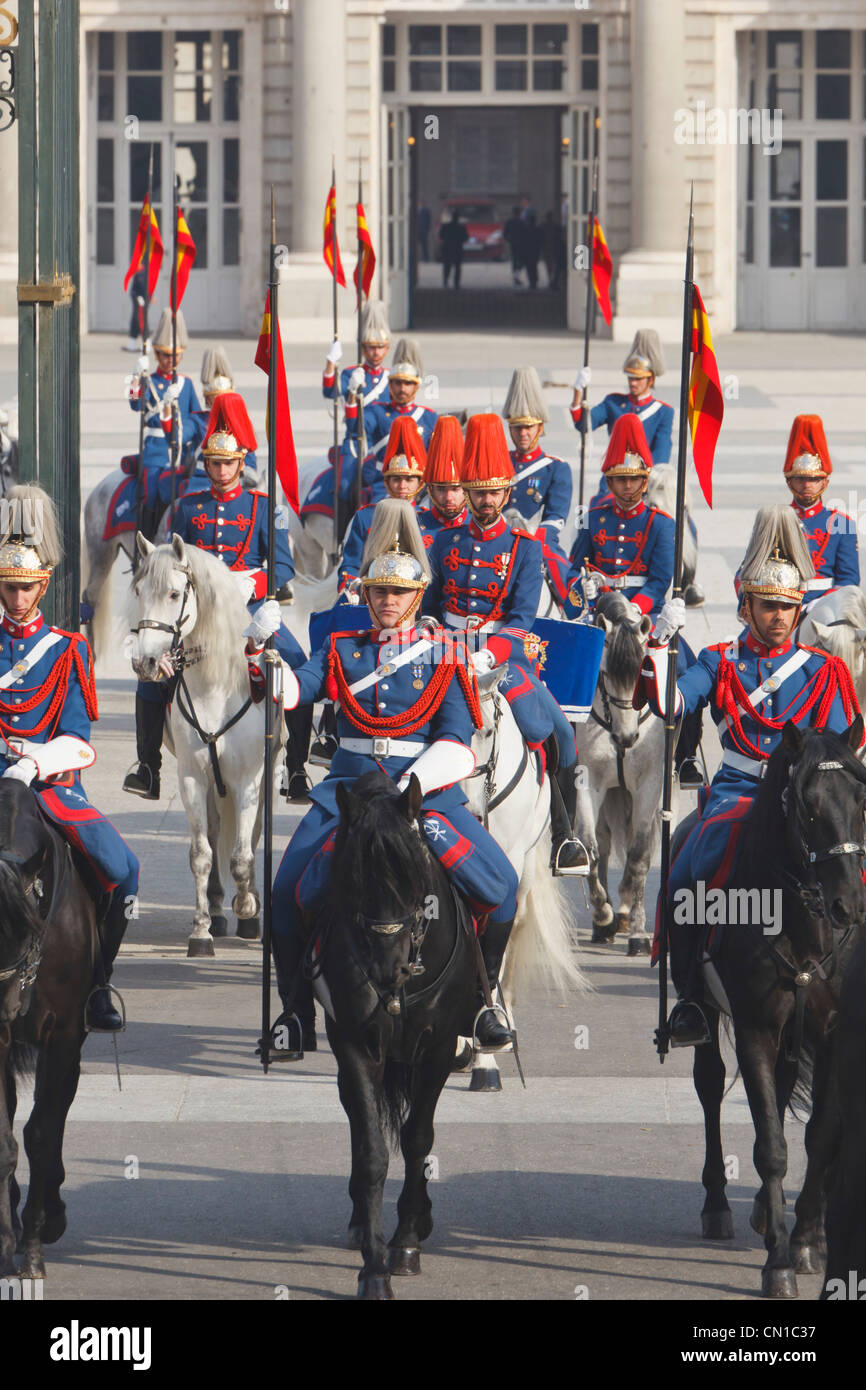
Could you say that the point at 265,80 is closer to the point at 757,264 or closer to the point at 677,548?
the point at 757,264

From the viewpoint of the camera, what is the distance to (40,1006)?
6.82 m

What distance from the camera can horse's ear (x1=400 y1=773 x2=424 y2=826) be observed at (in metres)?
6.55

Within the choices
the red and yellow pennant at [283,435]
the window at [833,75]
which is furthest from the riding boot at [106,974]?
the window at [833,75]

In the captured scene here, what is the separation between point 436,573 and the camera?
387 inches

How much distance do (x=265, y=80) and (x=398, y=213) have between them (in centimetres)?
290

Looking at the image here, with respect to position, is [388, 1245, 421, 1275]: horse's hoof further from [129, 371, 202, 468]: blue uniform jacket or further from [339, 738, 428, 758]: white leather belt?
[129, 371, 202, 468]: blue uniform jacket

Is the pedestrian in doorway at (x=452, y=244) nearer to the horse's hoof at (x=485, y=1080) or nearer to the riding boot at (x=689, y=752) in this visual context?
the riding boot at (x=689, y=752)

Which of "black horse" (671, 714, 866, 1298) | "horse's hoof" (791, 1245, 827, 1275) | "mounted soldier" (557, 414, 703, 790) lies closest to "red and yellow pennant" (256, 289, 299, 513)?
"mounted soldier" (557, 414, 703, 790)

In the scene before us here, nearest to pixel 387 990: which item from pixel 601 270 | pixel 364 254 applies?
Result: pixel 601 270

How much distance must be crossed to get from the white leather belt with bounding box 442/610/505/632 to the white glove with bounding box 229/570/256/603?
51.2 inches

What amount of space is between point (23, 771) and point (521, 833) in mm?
2689

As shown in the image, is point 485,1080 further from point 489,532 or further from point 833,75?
point 833,75
